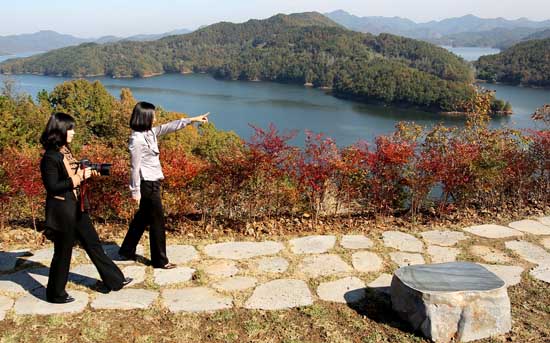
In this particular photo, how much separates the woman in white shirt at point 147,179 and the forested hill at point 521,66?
245 feet

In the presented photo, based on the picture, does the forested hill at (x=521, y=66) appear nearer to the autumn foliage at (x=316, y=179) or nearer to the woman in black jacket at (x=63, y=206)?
the autumn foliage at (x=316, y=179)

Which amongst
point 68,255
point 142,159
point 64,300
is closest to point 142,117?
point 142,159

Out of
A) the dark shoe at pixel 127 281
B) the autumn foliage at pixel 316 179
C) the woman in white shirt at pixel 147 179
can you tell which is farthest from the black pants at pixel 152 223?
the autumn foliage at pixel 316 179

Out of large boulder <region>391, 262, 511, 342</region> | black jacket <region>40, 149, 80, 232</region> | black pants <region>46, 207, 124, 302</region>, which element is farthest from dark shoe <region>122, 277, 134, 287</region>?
large boulder <region>391, 262, 511, 342</region>

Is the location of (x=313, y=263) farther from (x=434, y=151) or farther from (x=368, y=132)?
(x=368, y=132)

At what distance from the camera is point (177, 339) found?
234 cm

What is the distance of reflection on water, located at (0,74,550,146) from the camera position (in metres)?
42.0

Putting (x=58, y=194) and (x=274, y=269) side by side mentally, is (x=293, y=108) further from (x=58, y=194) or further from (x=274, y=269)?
(x=58, y=194)

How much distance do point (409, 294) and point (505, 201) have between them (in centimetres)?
304

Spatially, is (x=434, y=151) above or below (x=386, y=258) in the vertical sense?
above

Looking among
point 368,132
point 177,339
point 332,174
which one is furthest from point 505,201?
point 368,132

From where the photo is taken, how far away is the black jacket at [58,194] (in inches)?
95.6

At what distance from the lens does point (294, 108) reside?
181ft

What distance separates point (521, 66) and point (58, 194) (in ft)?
268
